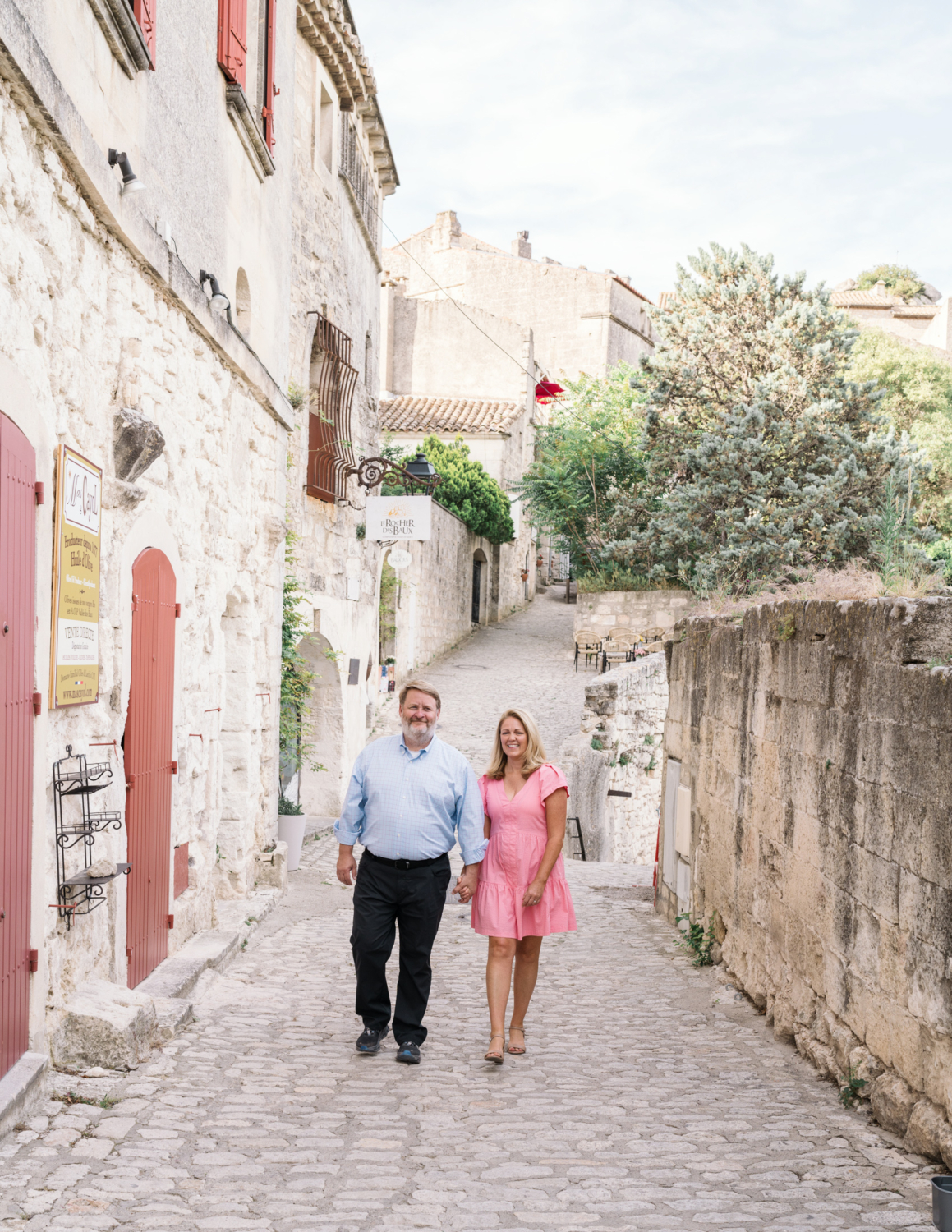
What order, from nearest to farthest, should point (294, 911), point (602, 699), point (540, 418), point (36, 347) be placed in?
point (36, 347), point (294, 911), point (602, 699), point (540, 418)

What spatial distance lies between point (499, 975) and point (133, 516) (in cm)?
256

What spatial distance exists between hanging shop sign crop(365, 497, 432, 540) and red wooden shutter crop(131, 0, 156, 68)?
24.2 ft

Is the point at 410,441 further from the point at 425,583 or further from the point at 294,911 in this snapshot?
the point at 294,911

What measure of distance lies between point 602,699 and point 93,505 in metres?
10.9

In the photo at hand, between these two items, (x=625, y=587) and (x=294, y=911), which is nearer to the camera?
(x=294, y=911)

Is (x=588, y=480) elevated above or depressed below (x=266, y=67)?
below

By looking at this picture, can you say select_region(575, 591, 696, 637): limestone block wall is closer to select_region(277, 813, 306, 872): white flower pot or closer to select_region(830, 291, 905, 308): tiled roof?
select_region(277, 813, 306, 872): white flower pot

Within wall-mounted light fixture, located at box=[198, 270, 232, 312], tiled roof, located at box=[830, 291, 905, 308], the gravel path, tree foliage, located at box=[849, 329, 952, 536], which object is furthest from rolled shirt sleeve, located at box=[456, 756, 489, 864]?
tiled roof, located at box=[830, 291, 905, 308]

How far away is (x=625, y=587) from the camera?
79.4 feet

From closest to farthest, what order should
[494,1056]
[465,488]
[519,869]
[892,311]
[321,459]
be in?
[494,1056] < [519,869] < [321,459] < [465,488] < [892,311]

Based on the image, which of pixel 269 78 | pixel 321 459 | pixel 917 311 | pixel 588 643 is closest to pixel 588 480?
pixel 588 643

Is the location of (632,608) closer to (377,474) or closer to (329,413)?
(377,474)

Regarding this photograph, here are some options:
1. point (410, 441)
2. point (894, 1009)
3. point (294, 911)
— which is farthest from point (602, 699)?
point (410, 441)

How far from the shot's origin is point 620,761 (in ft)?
51.4
